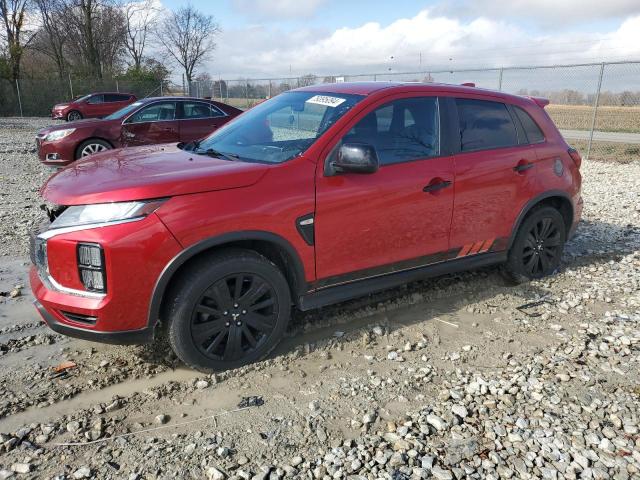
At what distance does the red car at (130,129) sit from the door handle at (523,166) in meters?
7.18

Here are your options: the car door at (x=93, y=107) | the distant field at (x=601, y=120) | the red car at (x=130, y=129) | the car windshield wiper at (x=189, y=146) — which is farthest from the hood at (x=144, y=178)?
the car door at (x=93, y=107)

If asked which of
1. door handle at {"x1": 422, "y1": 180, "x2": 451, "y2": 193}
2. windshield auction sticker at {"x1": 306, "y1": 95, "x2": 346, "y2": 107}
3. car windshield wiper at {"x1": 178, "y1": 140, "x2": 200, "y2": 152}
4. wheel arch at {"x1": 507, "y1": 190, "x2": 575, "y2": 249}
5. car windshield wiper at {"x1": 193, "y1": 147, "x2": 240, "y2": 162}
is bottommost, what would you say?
wheel arch at {"x1": 507, "y1": 190, "x2": 575, "y2": 249}

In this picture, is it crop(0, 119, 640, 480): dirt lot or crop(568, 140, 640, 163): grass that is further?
crop(568, 140, 640, 163): grass

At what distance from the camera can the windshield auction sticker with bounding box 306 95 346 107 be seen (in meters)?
3.85

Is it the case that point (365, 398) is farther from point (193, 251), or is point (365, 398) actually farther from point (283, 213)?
point (193, 251)

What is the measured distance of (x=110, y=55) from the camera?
44.8m

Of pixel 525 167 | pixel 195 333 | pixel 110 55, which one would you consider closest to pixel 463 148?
pixel 525 167

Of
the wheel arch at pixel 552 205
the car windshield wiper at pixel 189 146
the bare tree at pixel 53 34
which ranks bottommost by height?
the wheel arch at pixel 552 205

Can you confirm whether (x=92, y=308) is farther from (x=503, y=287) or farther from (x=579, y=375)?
(x=503, y=287)

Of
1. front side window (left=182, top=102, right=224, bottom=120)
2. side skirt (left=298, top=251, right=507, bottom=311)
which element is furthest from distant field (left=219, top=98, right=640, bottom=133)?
side skirt (left=298, top=251, right=507, bottom=311)

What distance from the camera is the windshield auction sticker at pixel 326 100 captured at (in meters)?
3.85

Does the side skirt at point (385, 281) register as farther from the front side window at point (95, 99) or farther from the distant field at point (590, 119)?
the front side window at point (95, 99)

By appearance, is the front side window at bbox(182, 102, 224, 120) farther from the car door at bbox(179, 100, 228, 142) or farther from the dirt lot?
the dirt lot

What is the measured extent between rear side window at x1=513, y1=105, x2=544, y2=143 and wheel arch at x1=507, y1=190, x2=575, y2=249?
52cm
